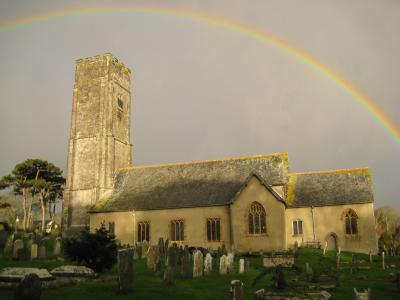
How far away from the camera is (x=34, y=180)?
164ft

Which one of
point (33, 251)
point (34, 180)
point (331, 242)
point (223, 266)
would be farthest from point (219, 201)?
point (34, 180)

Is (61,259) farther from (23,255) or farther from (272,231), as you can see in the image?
(272,231)

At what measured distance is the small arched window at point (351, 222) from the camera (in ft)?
110

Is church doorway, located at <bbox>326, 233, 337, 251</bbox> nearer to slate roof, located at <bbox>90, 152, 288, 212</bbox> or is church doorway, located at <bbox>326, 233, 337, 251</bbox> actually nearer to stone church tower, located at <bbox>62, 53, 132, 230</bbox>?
slate roof, located at <bbox>90, 152, 288, 212</bbox>

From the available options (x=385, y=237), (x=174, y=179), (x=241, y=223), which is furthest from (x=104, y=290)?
(x=385, y=237)

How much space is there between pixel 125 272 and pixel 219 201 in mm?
21744

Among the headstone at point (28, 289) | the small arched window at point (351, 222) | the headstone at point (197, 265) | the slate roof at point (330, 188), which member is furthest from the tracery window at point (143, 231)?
the headstone at point (28, 289)

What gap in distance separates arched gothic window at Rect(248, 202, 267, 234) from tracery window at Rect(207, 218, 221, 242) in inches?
117

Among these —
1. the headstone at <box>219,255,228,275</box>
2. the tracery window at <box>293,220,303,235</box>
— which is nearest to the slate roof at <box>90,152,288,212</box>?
the tracery window at <box>293,220,303,235</box>

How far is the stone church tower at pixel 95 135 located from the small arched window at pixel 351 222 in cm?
2477

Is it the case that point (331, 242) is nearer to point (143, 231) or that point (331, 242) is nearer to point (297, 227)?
point (297, 227)

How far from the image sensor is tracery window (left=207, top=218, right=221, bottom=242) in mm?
33812

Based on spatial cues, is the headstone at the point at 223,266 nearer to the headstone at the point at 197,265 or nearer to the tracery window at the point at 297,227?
the headstone at the point at 197,265

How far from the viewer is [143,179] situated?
41.3 m
